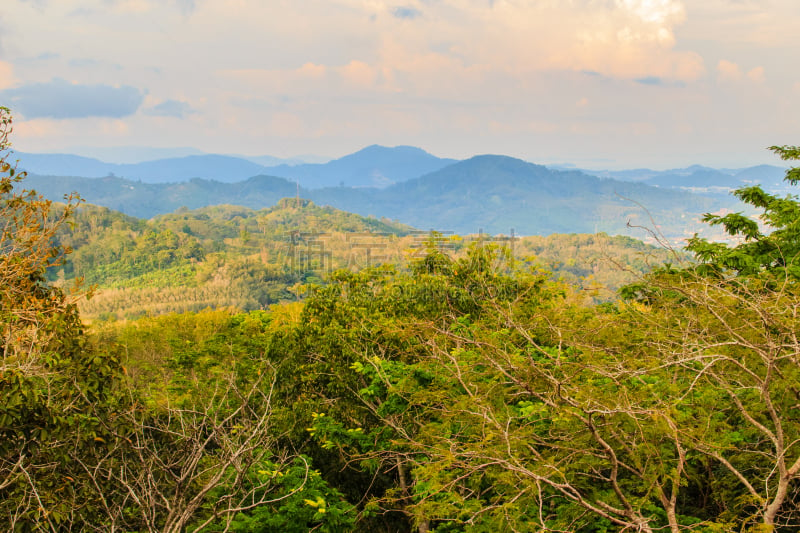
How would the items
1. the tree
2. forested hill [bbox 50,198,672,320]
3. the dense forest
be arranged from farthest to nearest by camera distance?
forested hill [bbox 50,198,672,320], the tree, the dense forest

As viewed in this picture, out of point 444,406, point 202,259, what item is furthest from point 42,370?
point 202,259

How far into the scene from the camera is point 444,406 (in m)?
5.12

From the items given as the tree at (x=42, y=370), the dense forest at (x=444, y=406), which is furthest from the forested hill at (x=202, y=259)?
the tree at (x=42, y=370)

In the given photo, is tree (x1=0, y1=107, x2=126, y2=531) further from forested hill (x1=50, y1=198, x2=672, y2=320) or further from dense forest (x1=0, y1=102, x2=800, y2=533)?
forested hill (x1=50, y1=198, x2=672, y2=320)

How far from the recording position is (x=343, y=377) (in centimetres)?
912

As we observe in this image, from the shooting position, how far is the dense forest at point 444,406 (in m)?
3.80

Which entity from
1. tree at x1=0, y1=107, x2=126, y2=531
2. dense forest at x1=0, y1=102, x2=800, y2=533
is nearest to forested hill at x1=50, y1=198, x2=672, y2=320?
dense forest at x1=0, y1=102, x2=800, y2=533

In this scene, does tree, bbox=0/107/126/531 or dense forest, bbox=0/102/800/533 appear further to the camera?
tree, bbox=0/107/126/531

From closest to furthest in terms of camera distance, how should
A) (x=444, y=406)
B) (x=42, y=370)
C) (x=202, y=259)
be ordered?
1. (x=42, y=370)
2. (x=444, y=406)
3. (x=202, y=259)

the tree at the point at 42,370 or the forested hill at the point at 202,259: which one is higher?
the tree at the point at 42,370

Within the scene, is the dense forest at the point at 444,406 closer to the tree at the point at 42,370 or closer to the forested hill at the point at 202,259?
the tree at the point at 42,370

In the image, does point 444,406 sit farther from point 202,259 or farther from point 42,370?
point 202,259

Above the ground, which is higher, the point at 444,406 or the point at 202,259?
the point at 444,406

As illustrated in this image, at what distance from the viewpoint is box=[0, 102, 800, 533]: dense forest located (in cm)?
380
